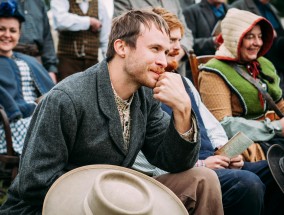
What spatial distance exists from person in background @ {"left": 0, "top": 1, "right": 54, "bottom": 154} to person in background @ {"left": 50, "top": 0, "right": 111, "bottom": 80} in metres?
0.84

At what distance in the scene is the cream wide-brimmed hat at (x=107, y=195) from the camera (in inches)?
117

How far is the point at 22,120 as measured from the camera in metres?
5.57

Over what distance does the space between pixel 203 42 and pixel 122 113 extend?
3.51 meters

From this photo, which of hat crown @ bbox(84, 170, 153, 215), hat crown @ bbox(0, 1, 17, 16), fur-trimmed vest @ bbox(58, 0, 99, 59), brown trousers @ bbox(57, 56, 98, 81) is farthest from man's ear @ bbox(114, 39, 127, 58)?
brown trousers @ bbox(57, 56, 98, 81)

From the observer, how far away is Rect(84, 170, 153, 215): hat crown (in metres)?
2.93

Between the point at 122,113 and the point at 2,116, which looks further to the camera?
the point at 2,116

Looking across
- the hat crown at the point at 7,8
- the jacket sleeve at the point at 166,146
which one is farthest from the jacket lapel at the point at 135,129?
the hat crown at the point at 7,8

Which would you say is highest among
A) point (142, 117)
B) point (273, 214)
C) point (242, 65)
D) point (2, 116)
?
point (142, 117)

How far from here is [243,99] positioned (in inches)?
210

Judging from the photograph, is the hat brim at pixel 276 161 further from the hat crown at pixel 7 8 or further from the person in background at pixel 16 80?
the hat crown at pixel 7 8

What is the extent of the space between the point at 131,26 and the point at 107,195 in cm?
108

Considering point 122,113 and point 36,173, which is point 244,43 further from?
point 36,173

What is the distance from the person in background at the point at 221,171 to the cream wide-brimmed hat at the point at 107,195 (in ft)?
1.09

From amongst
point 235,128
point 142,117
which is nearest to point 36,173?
point 142,117
